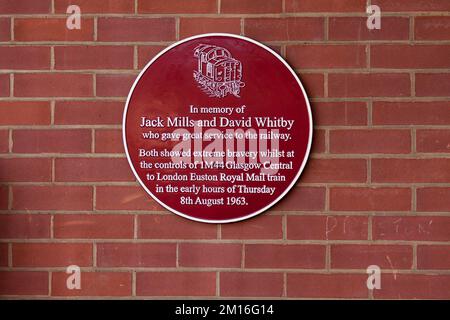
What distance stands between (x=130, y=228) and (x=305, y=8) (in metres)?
1.24

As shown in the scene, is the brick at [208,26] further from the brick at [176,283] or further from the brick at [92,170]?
the brick at [176,283]

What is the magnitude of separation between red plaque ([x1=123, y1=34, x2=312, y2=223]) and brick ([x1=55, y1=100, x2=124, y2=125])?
6 cm

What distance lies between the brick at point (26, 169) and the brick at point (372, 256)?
1.32 metres

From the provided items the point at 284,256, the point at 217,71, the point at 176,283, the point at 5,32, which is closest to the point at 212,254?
the point at 176,283

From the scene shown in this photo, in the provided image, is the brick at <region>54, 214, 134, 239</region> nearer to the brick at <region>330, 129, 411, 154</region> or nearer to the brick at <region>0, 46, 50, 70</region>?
the brick at <region>0, 46, 50, 70</region>

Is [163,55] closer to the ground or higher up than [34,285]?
higher up

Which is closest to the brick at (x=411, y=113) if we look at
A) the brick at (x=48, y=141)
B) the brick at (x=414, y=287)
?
the brick at (x=414, y=287)

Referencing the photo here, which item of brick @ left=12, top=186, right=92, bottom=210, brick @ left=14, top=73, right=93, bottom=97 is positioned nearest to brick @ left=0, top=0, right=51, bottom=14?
brick @ left=14, top=73, right=93, bottom=97

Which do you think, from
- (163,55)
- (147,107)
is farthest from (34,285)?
(163,55)

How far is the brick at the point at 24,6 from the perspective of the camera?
2.65 meters

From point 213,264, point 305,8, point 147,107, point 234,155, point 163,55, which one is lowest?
point 213,264

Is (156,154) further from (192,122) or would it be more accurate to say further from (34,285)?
(34,285)

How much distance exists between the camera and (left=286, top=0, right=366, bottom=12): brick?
260cm

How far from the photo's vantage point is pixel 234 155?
102 inches
